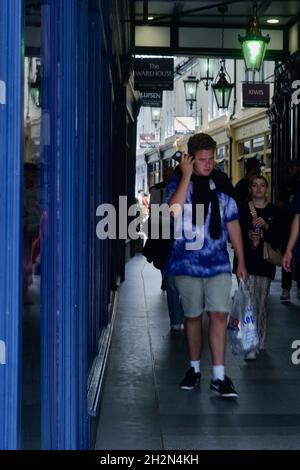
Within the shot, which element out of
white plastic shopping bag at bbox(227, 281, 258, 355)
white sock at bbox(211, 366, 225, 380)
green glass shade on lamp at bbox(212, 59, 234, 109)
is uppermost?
green glass shade on lamp at bbox(212, 59, 234, 109)

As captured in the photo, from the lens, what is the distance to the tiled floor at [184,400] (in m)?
4.59

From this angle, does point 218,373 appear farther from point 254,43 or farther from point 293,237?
point 254,43

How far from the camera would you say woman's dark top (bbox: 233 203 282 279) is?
7.06 metres

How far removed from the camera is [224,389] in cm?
555

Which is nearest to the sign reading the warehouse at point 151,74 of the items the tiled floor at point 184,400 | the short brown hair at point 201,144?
the tiled floor at point 184,400

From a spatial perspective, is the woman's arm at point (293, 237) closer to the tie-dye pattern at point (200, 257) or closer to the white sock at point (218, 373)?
→ the tie-dye pattern at point (200, 257)

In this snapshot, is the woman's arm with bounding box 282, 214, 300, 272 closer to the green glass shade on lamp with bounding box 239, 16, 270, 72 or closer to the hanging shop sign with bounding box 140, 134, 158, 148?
the green glass shade on lamp with bounding box 239, 16, 270, 72

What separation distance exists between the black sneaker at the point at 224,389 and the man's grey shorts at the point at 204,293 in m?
0.51

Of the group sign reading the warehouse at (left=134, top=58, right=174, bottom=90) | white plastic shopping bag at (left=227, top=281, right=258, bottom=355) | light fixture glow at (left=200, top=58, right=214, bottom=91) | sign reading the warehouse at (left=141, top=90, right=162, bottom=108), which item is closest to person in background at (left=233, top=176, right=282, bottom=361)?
white plastic shopping bag at (left=227, top=281, right=258, bottom=355)

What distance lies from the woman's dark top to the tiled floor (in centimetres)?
79

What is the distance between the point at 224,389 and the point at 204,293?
712 millimetres

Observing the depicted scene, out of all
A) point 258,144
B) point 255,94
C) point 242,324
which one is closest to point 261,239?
point 242,324

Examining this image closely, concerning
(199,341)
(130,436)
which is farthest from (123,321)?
(130,436)
